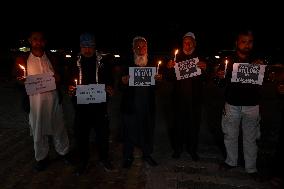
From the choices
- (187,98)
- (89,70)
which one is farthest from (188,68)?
(89,70)

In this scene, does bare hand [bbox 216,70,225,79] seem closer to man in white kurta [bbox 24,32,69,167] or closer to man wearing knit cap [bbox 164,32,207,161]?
man wearing knit cap [bbox 164,32,207,161]

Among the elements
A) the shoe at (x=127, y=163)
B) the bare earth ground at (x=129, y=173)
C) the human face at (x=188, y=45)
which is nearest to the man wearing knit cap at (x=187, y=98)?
the human face at (x=188, y=45)

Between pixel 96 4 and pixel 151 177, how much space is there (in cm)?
3502

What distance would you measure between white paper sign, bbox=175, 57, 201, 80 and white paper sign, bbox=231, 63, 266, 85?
2.42 feet

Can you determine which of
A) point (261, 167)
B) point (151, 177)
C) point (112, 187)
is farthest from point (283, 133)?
point (112, 187)

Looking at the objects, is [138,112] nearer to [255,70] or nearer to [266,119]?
[255,70]

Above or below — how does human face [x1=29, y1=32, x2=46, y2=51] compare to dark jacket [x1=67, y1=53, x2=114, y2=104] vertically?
above

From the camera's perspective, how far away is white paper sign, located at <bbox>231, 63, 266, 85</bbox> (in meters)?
5.95

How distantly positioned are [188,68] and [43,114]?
8.60ft

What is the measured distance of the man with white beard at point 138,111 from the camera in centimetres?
629

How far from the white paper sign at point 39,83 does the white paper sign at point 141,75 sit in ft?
4.39

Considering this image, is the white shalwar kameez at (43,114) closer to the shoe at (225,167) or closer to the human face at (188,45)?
the human face at (188,45)

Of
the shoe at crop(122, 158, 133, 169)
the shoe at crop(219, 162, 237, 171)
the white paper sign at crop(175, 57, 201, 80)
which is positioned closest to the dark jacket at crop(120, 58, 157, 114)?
the white paper sign at crop(175, 57, 201, 80)

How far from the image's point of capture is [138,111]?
6.46 meters
